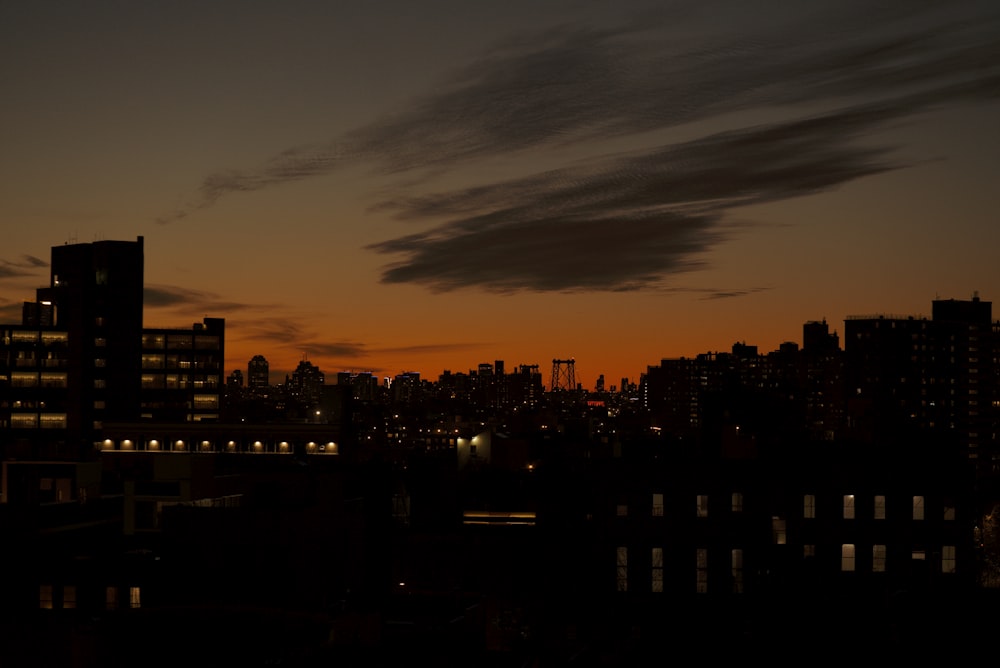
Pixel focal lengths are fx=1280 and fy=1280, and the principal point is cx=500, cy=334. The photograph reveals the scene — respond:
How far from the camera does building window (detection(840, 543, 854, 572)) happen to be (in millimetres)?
58156

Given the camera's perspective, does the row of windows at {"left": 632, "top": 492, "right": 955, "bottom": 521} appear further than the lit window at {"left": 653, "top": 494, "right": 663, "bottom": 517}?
No

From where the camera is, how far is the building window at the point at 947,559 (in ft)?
188

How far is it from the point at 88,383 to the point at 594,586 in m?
95.5

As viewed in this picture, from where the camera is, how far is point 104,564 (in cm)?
4425

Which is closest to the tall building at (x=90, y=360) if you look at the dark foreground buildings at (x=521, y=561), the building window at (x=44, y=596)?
the dark foreground buildings at (x=521, y=561)

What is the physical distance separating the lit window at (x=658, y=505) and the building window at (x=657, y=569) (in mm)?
1628

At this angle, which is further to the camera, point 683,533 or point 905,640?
point 683,533

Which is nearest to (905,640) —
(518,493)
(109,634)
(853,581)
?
(853,581)

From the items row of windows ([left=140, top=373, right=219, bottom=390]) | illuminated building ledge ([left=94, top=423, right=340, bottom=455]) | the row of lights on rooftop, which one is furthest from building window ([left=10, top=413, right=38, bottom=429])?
row of windows ([left=140, top=373, right=219, bottom=390])

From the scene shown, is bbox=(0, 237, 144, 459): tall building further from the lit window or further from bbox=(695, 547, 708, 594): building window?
bbox=(695, 547, 708, 594): building window

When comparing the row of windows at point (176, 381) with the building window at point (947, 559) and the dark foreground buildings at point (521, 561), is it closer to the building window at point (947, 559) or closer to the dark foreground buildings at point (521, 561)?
the dark foreground buildings at point (521, 561)

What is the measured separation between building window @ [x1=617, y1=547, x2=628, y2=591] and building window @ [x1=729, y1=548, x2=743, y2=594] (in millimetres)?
4859

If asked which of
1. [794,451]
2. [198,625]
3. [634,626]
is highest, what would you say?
[794,451]

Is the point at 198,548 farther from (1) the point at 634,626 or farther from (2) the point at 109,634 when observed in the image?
(1) the point at 634,626
